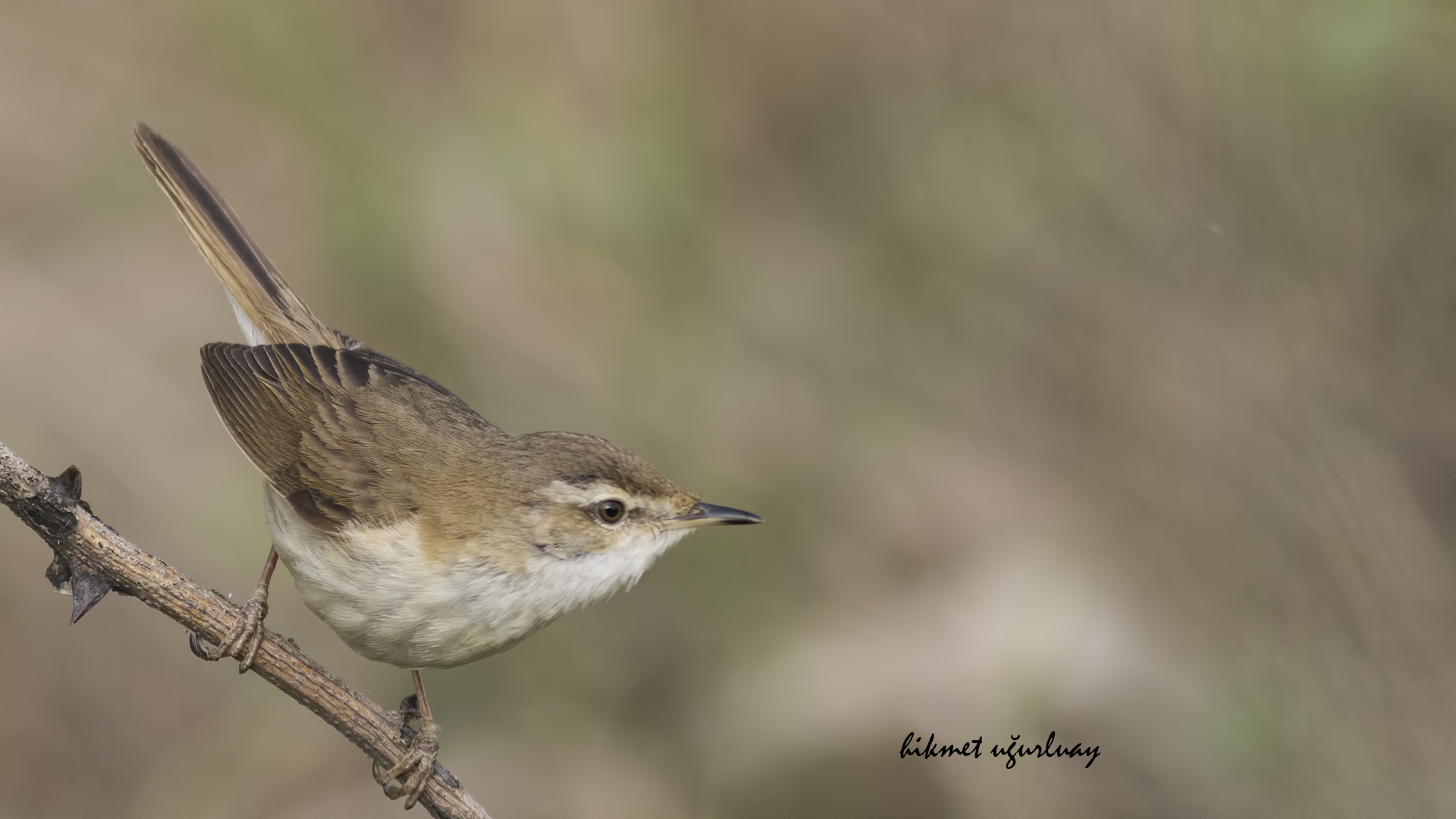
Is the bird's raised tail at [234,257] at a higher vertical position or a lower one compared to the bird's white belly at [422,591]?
higher

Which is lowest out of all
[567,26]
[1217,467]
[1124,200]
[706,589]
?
[706,589]

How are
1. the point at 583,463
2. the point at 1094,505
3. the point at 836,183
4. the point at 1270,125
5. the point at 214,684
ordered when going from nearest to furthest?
the point at 583,463 → the point at 1270,125 → the point at 1094,505 → the point at 214,684 → the point at 836,183

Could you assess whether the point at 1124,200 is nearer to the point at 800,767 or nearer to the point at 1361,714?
the point at 1361,714

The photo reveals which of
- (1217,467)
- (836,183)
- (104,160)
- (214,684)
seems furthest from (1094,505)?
(104,160)

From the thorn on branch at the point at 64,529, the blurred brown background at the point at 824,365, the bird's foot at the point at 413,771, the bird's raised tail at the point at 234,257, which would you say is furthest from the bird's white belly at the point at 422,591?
the blurred brown background at the point at 824,365

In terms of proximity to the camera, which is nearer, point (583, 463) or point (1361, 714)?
point (583, 463)

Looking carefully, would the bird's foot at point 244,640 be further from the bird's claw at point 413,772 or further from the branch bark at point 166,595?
the bird's claw at point 413,772

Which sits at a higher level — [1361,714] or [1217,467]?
[1217,467]
